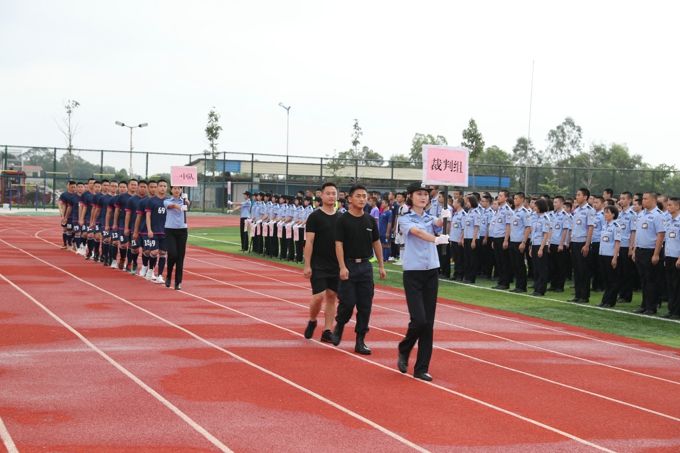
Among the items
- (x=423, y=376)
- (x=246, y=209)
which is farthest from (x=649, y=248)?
(x=246, y=209)

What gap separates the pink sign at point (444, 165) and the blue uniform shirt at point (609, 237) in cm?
724

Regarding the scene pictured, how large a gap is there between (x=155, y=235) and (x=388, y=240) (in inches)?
401

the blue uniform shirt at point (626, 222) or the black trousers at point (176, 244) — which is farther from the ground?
the blue uniform shirt at point (626, 222)

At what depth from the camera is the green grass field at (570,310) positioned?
539 inches

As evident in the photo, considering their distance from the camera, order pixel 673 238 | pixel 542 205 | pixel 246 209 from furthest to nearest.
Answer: pixel 246 209
pixel 542 205
pixel 673 238

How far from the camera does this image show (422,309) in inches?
358

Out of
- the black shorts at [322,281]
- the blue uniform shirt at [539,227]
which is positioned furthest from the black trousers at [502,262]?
the black shorts at [322,281]

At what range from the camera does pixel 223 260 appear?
24.9 metres

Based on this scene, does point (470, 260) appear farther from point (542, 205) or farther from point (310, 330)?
point (310, 330)

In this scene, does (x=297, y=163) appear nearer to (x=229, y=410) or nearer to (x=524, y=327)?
(x=524, y=327)

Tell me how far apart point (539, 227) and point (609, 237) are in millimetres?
1802

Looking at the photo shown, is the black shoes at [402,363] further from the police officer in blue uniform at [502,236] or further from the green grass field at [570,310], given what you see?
the police officer in blue uniform at [502,236]

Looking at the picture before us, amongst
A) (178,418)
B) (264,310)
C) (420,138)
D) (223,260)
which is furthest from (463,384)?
(420,138)

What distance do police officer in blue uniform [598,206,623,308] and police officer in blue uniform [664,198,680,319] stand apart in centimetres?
111
